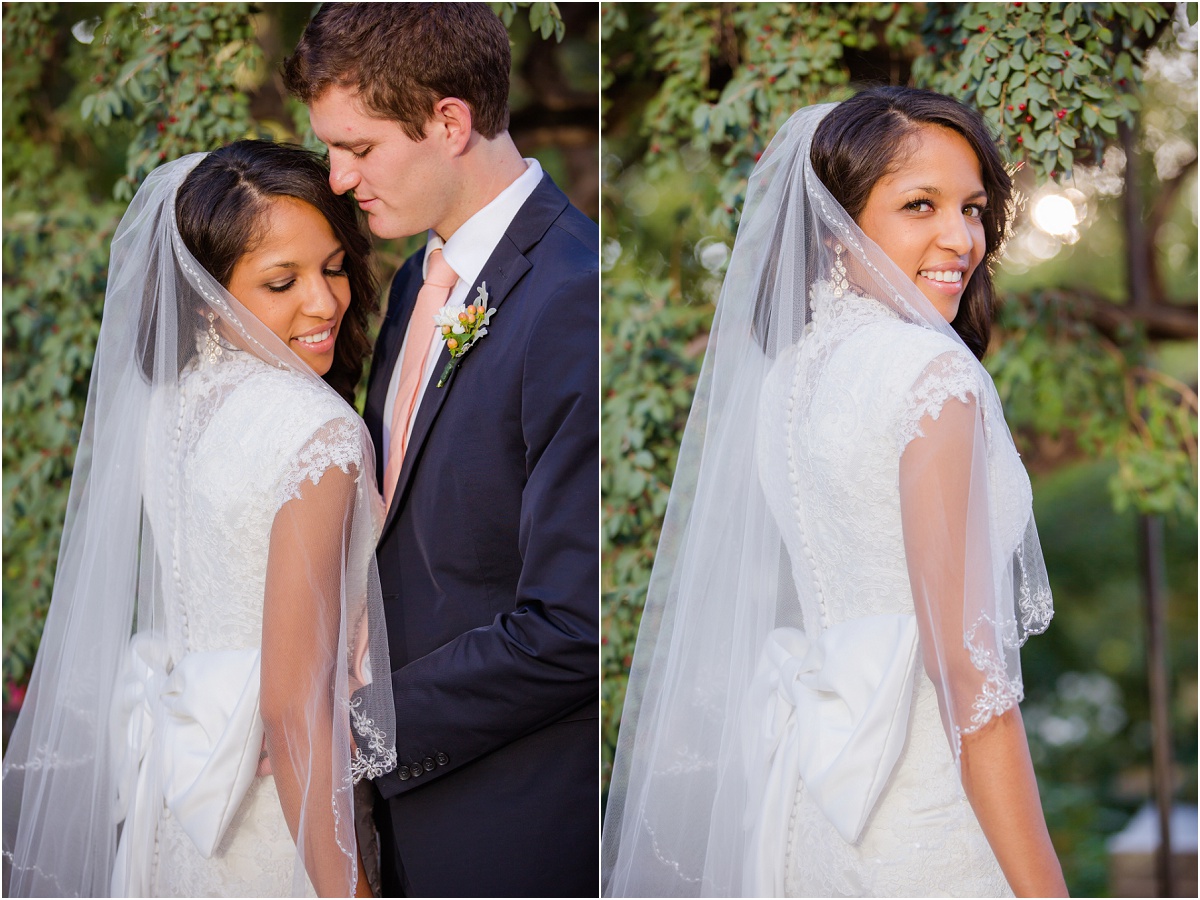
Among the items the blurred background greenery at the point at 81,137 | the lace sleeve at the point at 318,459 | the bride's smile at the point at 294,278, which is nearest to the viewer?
the lace sleeve at the point at 318,459

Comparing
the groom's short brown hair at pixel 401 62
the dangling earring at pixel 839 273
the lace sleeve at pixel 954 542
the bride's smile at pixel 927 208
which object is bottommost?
the lace sleeve at pixel 954 542

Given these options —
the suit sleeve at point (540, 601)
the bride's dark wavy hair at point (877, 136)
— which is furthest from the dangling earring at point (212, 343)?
the bride's dark wavy hair at point (877, 136)

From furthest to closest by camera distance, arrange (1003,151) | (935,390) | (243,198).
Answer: (1003,151), (243,198), (935,390)

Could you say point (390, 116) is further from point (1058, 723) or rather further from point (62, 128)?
point (1058, 723)

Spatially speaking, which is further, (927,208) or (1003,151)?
(1003,151)

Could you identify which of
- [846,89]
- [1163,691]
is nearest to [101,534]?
[846,89]

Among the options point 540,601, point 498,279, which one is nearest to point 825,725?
point 540,601

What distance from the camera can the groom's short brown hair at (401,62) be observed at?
1.96 m

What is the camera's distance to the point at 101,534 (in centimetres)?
197

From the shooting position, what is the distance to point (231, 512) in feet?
5.80

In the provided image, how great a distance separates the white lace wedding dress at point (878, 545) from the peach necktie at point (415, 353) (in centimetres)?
76

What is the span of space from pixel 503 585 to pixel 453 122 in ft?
2.97

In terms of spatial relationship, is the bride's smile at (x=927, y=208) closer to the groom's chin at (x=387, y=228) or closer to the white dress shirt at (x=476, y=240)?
the white dress shirt at (x=476, y=240)

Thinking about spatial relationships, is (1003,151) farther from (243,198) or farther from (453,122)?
(243,198)
